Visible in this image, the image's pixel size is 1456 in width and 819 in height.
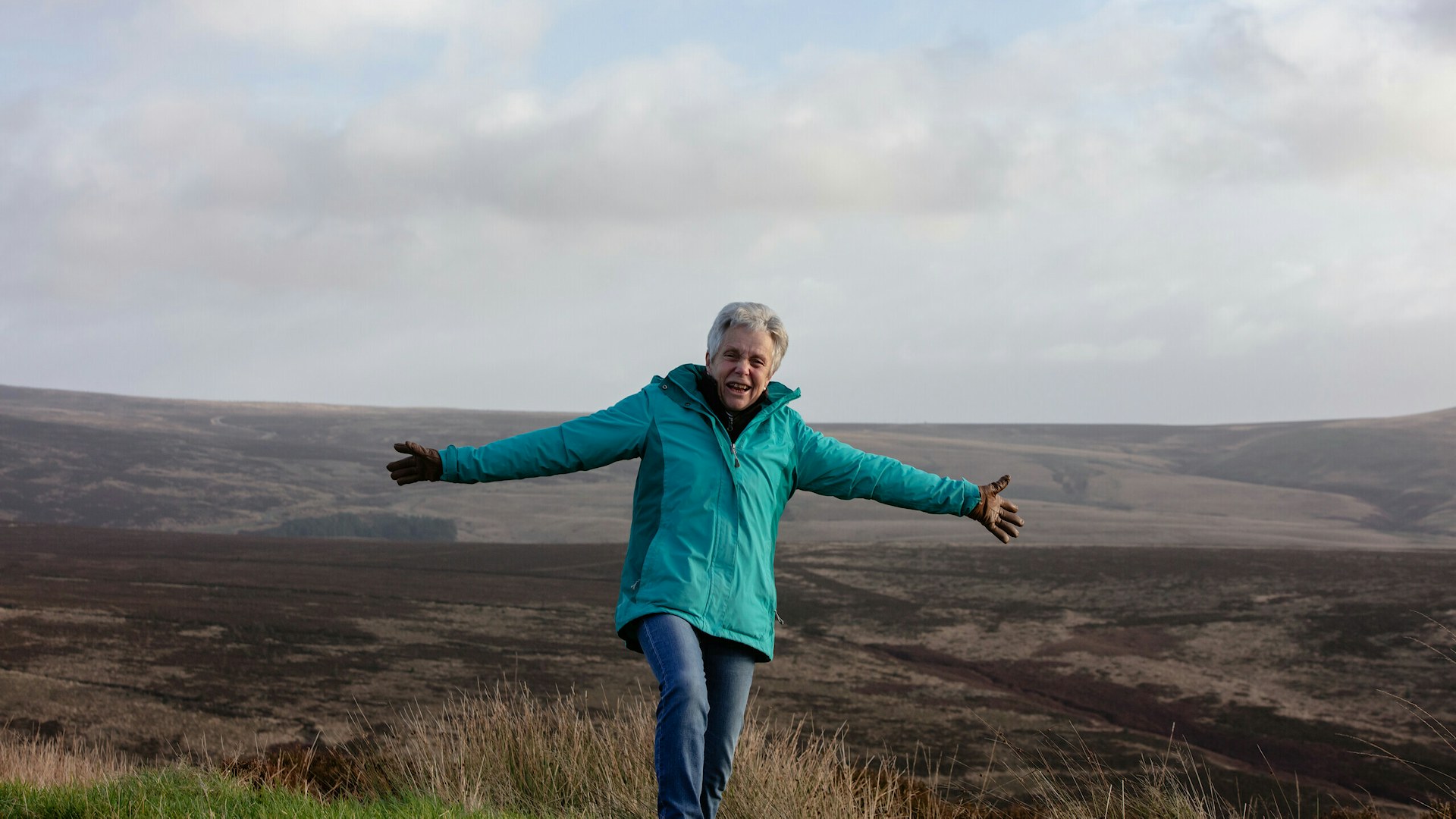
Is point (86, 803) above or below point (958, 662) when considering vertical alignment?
above

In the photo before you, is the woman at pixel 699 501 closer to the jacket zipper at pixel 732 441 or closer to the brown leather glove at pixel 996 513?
the jacket zipper at pixel 732 441

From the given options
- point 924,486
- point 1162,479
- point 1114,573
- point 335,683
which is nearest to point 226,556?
point 335,683

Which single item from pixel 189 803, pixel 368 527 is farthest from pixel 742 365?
pixel 368 527

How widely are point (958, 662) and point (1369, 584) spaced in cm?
830

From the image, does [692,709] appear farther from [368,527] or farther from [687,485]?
[368,527]

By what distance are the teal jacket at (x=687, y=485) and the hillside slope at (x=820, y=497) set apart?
3067cm

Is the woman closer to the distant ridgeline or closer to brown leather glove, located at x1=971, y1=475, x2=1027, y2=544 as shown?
brown leather glove, located at x1=971, y1=475, x2=1027, y2=544

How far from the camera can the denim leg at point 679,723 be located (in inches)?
128

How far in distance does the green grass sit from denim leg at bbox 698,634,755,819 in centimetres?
88

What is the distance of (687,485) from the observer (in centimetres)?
358

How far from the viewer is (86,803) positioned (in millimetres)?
4051

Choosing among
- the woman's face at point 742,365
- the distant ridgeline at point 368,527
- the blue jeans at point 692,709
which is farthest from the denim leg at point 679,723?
the distant ridgeline at point 368,527

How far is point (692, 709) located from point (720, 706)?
34 centimetres

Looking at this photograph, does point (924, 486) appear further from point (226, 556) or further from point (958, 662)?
point (226, 556)
